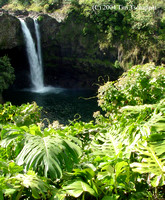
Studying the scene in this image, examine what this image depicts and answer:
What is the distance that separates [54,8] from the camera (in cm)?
2259

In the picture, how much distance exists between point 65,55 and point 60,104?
8.70 metres

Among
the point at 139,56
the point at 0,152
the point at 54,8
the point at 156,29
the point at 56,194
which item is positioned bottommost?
the point at 56,194

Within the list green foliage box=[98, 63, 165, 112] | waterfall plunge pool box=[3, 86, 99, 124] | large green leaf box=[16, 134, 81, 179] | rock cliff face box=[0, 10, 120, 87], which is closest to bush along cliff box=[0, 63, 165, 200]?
large green leaf box=[16, 134, 81, 179]

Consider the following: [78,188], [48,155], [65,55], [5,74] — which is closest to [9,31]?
[5,74]

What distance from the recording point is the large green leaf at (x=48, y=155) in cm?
123

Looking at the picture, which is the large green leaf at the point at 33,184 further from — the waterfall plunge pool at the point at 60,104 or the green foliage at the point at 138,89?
the waterfall plunge pool at the point at 60,104

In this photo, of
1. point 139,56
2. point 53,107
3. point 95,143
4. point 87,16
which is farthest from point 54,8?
point 95,143

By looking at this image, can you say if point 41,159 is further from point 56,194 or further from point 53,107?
point 53,107

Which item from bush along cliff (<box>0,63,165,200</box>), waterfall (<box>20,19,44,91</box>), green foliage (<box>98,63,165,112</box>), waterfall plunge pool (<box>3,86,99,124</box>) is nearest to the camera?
bush along cliff (<box>0,63,165,200</box>)

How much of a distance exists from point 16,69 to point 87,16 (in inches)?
358

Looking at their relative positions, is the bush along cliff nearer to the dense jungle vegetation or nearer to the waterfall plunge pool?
the dense jungle vegetation

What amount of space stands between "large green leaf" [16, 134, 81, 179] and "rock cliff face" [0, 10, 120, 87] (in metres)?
19.0

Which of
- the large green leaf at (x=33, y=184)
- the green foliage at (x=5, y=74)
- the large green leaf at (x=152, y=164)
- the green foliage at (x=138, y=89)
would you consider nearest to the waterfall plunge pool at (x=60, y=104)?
the green foliage at (x=5, y=74)

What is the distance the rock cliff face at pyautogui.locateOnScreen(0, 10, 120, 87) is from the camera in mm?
20297
